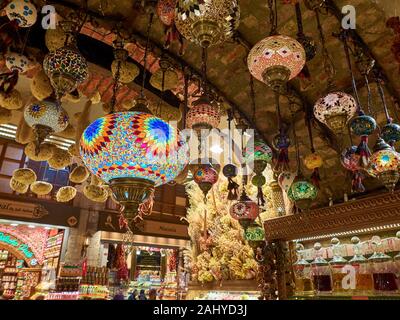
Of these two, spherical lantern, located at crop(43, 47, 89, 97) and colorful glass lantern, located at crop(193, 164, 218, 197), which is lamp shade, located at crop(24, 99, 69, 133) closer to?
spherical lantern, located at crop(43, 47, 89, 97)

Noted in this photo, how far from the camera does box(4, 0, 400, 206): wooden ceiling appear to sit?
251 centimetres

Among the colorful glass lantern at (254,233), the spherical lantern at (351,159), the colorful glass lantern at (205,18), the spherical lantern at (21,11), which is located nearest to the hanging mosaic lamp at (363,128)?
the spherical lantern at (351,159)

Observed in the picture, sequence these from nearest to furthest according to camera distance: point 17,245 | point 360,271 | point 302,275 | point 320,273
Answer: point 360,271
point 320,273
point 302,275
point 17,245

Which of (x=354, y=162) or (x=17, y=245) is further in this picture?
(x=17, y=245)

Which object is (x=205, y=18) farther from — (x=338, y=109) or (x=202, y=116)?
(x=338, y=109)

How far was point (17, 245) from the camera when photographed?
8.93 metres

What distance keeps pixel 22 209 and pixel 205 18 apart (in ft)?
26.5

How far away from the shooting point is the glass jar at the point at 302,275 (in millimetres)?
3160

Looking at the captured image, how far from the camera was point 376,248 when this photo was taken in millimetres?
2789

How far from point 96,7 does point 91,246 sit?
742cm

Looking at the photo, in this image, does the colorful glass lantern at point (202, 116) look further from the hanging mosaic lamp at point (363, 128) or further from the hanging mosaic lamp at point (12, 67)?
the hanging mosaic lamp at point (12, 67)

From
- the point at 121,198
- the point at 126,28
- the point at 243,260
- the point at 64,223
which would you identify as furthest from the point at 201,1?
the point at 64,223

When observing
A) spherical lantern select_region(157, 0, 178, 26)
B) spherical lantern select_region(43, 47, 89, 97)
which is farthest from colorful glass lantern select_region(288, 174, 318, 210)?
spherical lantern select_region(43, 47, 89, 97)

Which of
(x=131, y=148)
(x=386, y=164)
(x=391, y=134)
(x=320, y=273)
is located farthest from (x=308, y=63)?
(x=131, y=148)
